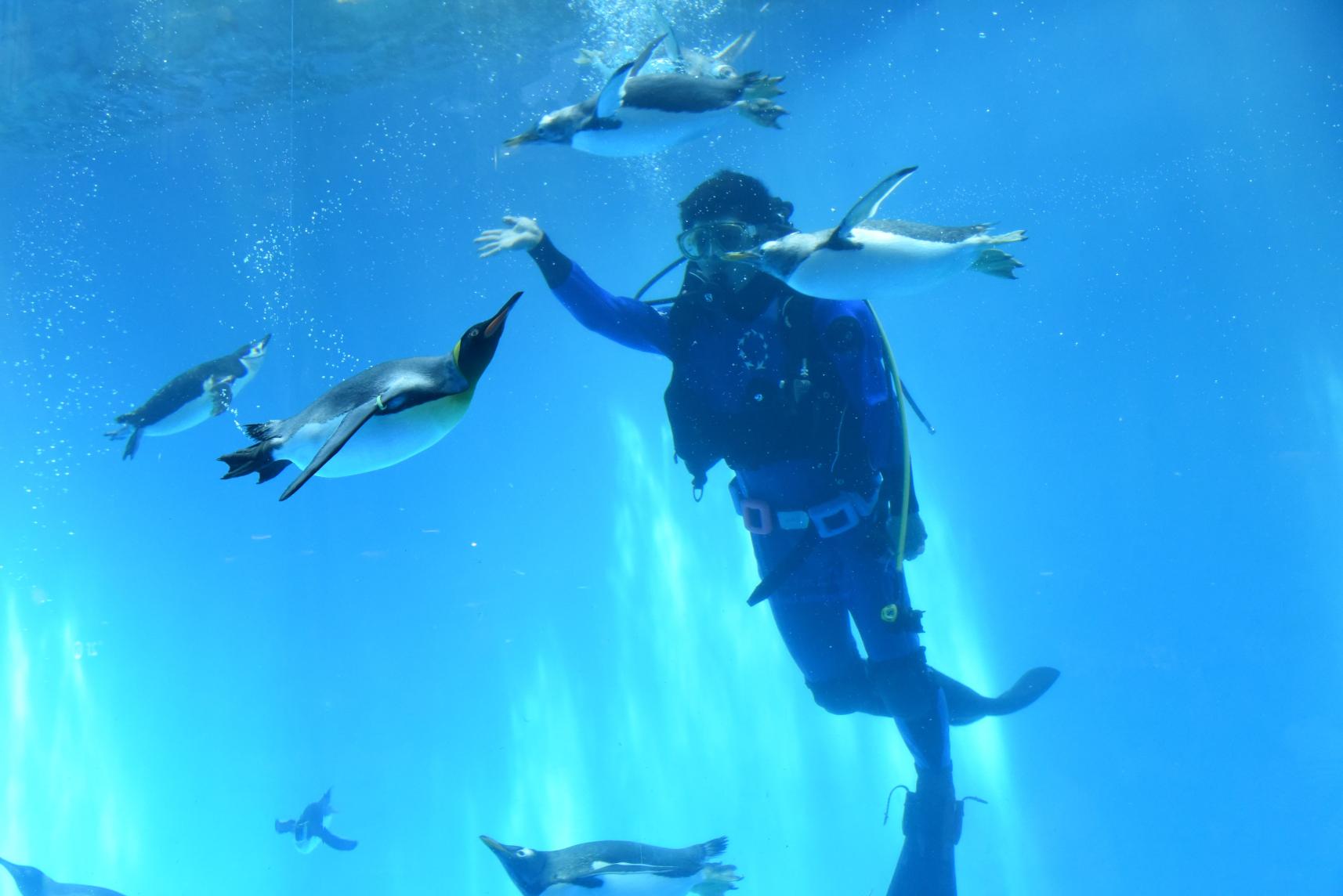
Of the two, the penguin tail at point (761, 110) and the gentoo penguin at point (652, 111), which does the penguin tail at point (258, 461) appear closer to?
the gentoo penguin at point (652, 111)

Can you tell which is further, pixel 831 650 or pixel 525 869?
pixel 831 650

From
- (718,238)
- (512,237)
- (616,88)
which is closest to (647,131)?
(616,88)

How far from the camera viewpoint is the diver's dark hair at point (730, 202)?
4031 millimetres

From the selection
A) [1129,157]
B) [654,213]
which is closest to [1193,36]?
[1129,157]

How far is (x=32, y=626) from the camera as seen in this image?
12867mm

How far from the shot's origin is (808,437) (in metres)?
4.03

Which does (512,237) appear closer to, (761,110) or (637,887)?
(761,110)

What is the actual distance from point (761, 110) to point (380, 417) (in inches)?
95.5

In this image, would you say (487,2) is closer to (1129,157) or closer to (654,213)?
(654,213)

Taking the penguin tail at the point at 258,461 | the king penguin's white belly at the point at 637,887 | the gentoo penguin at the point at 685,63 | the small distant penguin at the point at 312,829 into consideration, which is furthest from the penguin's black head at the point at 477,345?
the small distant penguin at the point at 312,829

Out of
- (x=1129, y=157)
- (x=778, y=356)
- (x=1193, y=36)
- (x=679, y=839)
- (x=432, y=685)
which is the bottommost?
(x=679, y=839)

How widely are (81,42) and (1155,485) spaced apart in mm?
17468

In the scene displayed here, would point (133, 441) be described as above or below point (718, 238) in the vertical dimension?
below

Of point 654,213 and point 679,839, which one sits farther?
point 654,213
